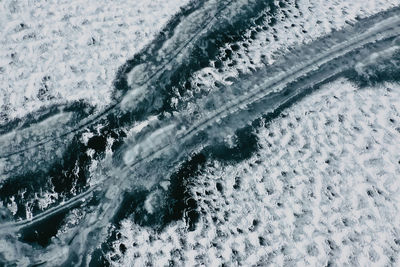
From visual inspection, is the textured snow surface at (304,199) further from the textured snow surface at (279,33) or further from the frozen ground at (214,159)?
the textured snow surface at (279,33)

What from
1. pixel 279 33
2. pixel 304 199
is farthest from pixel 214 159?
pixel 279 33

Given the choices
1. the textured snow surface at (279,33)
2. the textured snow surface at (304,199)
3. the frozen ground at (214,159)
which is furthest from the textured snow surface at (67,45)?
the textured snow surface at (304,199)

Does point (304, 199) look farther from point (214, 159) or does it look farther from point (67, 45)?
point (67, 45)

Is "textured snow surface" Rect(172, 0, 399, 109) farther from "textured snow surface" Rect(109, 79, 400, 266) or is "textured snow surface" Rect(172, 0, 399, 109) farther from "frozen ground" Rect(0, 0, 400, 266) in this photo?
"textured snow surface" Rect(109, 79, 400, 266)

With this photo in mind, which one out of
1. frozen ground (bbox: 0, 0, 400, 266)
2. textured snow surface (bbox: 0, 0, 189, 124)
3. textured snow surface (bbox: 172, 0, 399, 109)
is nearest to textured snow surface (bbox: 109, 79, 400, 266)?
frozen ground (bbox: 0, 0, 400, 266)

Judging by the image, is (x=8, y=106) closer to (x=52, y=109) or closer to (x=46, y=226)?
(x=52, y=109)

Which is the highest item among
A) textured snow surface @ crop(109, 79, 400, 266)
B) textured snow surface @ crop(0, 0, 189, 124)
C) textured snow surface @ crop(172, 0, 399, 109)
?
textured snow surface @ crop(0, 0, 189, 124)
